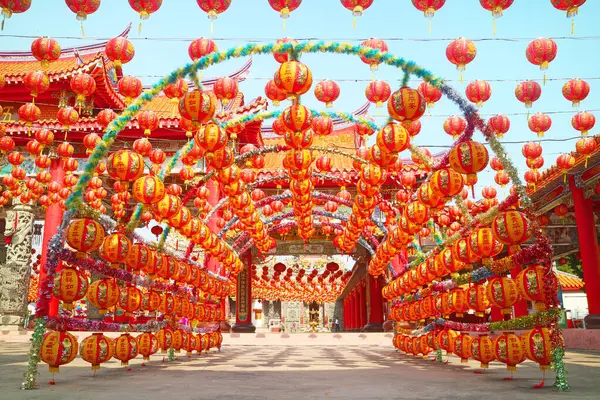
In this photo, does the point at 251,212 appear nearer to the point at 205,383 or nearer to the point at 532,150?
the point at 205,383

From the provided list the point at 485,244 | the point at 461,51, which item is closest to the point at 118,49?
the point at 461,51

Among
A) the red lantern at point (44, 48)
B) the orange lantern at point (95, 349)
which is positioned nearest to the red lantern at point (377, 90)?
the red lantern at point (44, 48)

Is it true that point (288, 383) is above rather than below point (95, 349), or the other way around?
below

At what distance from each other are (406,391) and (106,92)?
1524 cm

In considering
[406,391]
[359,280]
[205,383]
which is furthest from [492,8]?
[359,280]

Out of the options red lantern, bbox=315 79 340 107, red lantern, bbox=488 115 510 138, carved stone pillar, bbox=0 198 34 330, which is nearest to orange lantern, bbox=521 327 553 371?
red lantern, bbox=315 79 340 107

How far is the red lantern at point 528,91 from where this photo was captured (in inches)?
323

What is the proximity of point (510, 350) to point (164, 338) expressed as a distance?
6.03m

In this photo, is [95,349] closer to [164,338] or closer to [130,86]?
[164,338]

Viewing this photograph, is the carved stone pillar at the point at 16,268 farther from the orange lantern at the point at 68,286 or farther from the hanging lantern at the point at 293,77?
the hanging lantern at the point at 293,77

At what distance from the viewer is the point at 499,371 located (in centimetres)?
694

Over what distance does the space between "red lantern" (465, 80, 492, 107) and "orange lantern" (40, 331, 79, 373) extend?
24.5ft

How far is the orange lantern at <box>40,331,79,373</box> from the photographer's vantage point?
533cm

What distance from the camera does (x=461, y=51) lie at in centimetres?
724
